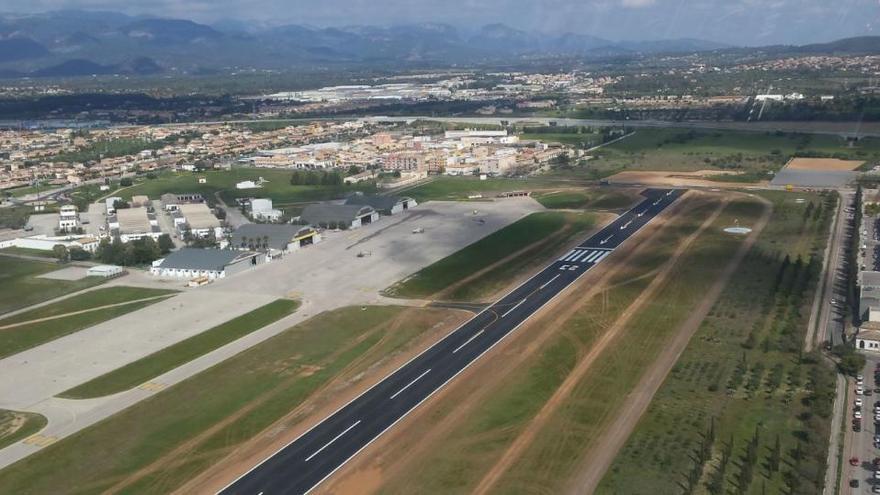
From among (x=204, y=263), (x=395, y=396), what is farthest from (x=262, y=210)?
(x=395, y=396)

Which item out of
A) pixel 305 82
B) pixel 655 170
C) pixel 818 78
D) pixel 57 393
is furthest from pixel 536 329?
pixel 305 82

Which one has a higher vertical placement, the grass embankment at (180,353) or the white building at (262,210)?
the white building at (262,210)

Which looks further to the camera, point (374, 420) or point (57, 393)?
point (57, 393)

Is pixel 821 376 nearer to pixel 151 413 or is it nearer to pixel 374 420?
pixel 374 420

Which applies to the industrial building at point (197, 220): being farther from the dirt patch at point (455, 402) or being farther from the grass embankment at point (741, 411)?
the grass embankment at point (741, 411)

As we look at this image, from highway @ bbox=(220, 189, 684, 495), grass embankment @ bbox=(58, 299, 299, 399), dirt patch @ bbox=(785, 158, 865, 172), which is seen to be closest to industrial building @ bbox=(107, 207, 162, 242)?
grass embankment @ bbox=(58, 299, 299, 399)

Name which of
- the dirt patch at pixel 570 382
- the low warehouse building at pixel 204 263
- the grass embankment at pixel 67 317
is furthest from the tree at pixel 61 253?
the dirt patch at pixel 570 382

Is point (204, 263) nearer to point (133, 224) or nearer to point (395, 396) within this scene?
point (133, 224)
